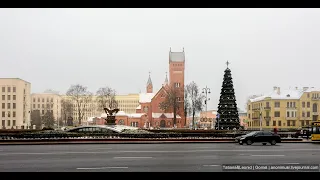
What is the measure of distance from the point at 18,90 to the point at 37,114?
8.02 m

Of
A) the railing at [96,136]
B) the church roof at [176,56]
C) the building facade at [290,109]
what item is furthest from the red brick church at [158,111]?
the railing at [96,136]

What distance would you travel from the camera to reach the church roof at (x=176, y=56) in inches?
4793

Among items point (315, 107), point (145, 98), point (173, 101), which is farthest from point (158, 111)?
point (315, 107)

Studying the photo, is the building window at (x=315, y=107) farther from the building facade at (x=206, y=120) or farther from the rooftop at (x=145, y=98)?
the rooftop at (x=145, y=98)

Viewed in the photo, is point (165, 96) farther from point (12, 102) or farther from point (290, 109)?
point (12, 102)

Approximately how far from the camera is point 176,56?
12406 cm

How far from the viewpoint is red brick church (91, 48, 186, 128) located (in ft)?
338

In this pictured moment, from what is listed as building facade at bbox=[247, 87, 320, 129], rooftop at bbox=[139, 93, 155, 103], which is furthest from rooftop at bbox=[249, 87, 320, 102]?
rooftop at bbox=[139, 93, 155, 103]

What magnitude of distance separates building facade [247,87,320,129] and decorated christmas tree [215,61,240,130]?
36.4 meters
